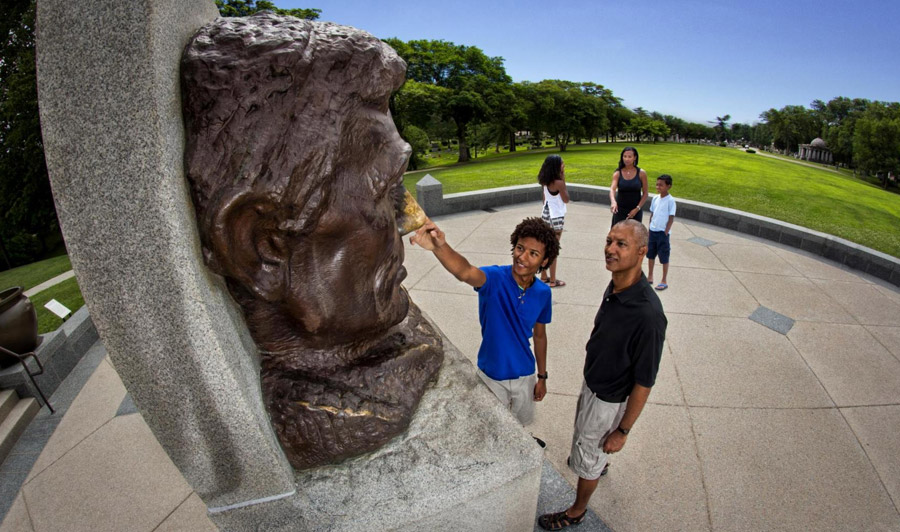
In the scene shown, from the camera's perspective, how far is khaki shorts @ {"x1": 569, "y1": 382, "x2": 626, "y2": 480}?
8.23ft

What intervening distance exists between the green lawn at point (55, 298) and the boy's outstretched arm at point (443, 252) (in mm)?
5884

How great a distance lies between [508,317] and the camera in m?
2.69

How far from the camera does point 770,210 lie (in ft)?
30.9

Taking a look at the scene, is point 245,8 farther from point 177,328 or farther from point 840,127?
point 840,127

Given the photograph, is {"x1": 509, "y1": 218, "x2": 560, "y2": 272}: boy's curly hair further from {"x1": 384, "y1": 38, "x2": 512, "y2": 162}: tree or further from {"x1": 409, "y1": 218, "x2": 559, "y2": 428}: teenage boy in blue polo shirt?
{"x1": 384, "y1": 38, "x2": 512, "y2": 162}: tree

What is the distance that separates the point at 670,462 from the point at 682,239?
552 cm

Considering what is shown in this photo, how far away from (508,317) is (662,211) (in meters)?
3.57

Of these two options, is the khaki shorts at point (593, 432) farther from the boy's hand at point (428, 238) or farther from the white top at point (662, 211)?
the white top at point (662, 211)

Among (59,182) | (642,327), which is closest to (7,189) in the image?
(59,182)

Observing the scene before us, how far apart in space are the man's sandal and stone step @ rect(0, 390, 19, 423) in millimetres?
4623

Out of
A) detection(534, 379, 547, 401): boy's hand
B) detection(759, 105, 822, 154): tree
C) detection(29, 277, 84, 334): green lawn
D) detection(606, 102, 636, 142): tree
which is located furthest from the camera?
detection(759, 105, 822, 154): tree

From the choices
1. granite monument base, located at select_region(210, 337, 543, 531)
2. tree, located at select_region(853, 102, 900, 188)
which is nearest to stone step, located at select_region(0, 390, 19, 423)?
granite monument base, located at select_region(210, 337, 543, 531)

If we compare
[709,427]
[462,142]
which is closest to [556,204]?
[709,427]

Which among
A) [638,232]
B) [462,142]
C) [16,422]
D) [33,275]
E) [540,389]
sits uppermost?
[638,232]
